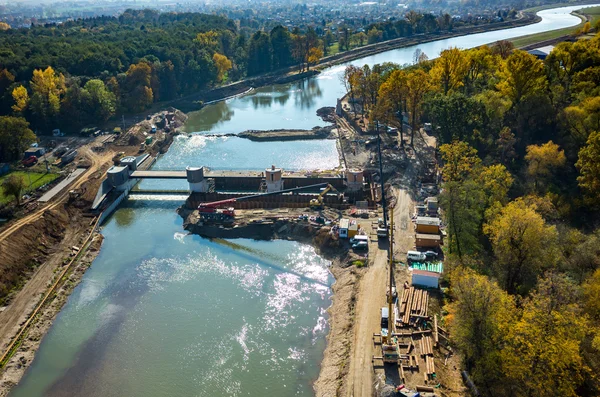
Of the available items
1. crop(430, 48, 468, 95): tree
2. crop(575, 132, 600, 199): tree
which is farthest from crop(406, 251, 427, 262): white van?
crop(430, 48, 468, 95): tree

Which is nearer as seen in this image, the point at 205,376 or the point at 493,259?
the point at 205,376

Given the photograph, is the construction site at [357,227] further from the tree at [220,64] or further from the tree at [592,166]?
the tree at [220,64]

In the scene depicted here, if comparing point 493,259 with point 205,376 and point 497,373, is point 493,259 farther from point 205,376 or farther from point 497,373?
point 205,376

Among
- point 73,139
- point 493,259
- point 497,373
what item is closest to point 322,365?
point 497,373

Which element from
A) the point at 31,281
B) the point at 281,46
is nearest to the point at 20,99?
the point at 31,281

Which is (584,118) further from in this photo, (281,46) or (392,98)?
(281,46)

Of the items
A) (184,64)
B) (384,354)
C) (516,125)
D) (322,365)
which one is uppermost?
(184,64)

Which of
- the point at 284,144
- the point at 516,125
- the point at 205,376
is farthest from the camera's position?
the point at 284,144
